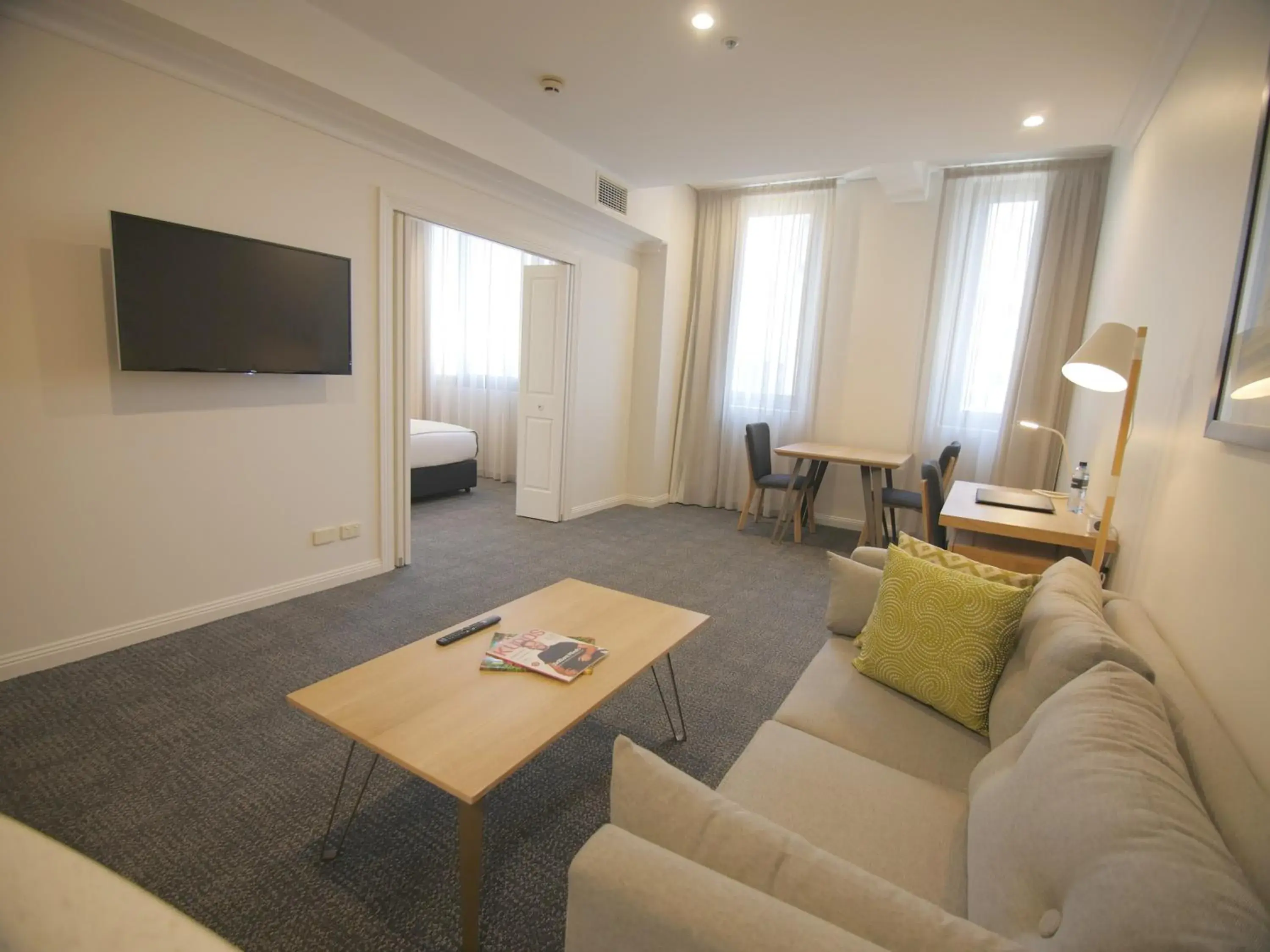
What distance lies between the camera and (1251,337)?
1.33 meters

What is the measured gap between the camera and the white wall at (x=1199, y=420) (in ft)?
3.92

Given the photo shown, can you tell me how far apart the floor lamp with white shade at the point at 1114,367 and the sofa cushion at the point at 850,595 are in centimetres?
84

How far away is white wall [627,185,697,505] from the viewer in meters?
5.37

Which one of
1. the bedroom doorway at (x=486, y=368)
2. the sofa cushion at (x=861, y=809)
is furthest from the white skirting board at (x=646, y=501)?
the sofa cushion at (x=861, y=809)

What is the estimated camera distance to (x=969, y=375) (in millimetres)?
4703

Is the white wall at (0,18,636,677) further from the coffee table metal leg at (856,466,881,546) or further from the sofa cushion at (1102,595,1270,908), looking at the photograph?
the coffee table metal leg at (856,466,881,546)

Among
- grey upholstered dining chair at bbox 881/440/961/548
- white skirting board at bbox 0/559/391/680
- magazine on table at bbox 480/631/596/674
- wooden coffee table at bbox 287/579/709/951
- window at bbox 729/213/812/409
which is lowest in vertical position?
white skirting board at bbox 0/559/391/680

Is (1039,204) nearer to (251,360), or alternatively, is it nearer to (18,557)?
(251,360)

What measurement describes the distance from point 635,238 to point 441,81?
2.31 m

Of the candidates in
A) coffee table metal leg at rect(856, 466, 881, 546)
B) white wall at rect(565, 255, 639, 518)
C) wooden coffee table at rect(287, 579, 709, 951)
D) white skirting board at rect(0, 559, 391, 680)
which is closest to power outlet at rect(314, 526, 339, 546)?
white skirting board at rect(0, 559, 391, 680)

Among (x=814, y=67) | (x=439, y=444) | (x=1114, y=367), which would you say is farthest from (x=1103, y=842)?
(x=439, y=444)

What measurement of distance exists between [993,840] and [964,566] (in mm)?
1015

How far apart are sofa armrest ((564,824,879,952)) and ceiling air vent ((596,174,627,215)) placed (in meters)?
4.38

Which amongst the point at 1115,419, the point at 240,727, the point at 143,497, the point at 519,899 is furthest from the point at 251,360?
the point at 1115,419
